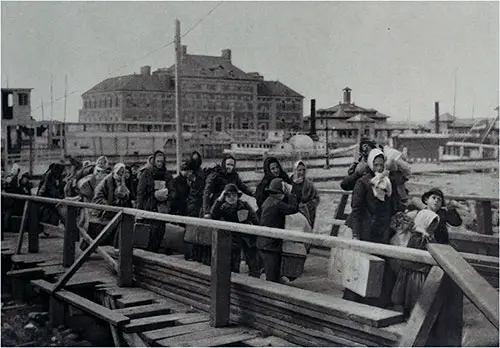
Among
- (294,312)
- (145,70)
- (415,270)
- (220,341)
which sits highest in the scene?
(145,70)

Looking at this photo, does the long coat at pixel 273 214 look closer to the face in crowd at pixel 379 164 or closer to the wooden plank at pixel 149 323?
the face in crowd at pixel 379 164

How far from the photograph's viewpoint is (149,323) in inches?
207

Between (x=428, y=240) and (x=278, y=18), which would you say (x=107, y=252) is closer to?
(x=278, y=18)

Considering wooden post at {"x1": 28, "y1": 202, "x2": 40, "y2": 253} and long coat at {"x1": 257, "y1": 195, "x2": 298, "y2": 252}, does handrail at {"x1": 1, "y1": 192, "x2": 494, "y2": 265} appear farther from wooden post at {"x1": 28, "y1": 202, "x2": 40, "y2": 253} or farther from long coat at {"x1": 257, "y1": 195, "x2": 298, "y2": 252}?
wooden post at {"x1": 28, "y1": 202, "x2": 40, "y2": 253}

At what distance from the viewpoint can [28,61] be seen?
27.5 ft

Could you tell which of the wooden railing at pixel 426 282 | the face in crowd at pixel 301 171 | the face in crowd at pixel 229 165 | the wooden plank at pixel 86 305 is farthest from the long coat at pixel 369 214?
the wooden plank at pixel 86 305

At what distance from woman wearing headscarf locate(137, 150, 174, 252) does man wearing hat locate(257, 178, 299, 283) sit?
2.09m

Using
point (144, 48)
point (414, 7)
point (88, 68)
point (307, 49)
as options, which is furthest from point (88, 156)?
point (414, 7)

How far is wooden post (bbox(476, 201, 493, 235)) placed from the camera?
7.82 meters

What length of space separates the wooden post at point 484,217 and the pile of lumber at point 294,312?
12.3 ft

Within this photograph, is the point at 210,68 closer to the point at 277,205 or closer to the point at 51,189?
the point at 51,189

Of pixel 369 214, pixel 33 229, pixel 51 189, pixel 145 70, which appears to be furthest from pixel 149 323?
pixel 145 70

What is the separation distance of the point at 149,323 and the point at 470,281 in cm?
299

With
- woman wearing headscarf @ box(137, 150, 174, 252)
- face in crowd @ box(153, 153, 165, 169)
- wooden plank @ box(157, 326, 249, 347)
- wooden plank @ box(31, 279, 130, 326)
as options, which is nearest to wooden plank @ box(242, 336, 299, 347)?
wooden plank @ box(157, 326, 249, 347)
